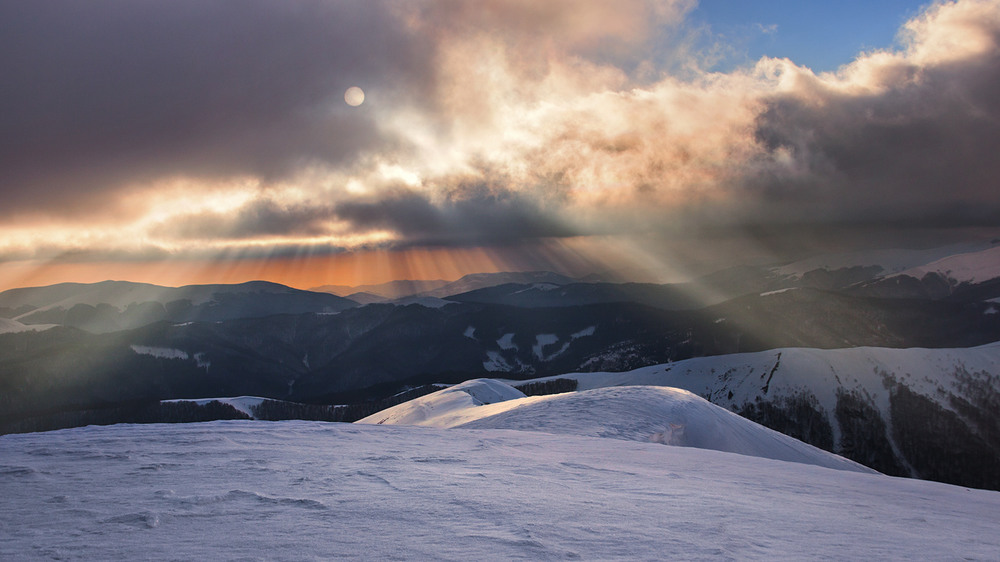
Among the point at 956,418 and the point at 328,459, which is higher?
the point at 328,459

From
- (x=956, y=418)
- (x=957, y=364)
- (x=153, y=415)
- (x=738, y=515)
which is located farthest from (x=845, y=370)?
(x=153, y=415)

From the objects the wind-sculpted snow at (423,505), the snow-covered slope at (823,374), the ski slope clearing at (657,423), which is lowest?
the snow-covered slope at (823,374)

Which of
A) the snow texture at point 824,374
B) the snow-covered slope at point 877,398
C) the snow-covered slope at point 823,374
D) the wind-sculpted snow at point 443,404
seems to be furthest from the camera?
the snow-covered slope at point 823,374

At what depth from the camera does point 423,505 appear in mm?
7902

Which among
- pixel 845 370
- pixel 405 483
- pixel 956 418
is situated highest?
pixel 405 483

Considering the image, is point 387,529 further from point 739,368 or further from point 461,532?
point 739,368

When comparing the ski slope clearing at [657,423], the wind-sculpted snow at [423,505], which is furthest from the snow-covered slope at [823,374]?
the wind-sculpted snow at [423,505]

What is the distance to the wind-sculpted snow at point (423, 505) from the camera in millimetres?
6246

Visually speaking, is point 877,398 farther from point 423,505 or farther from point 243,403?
point 243,403

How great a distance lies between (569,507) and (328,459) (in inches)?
220

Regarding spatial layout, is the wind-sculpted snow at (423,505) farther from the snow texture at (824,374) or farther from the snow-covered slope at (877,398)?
the snow texture at (824,374)

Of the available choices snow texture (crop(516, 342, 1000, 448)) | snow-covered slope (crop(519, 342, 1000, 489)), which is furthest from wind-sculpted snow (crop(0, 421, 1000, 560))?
snow texture (crop(516, 342, 1000, 448))

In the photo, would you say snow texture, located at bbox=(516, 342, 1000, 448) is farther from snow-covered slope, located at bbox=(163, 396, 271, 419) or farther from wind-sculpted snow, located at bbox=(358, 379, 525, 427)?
snow-covered slope, located at bbox=(163, 396, 271, 419)

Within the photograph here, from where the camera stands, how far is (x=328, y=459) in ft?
37.2
